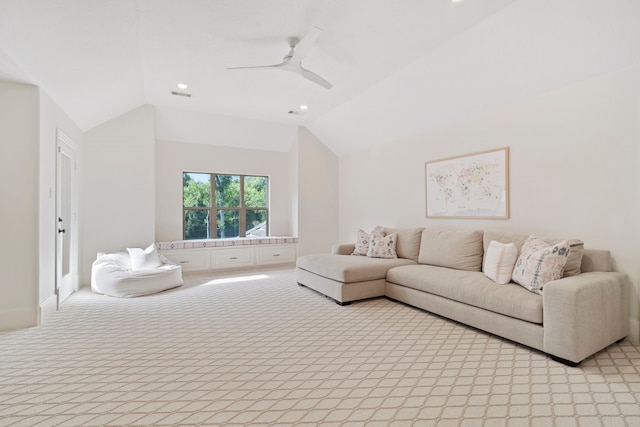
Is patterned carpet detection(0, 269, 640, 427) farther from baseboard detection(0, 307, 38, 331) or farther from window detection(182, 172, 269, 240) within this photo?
window detection(182, 172, 269, 240)

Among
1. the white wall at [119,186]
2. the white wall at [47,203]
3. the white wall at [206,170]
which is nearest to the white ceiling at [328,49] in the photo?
the white wall at [47,203]

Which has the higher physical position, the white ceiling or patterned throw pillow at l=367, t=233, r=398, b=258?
the white ceiling

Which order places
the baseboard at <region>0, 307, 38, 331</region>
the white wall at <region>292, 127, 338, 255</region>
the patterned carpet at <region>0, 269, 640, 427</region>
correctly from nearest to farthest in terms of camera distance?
the patterned carpet at <region>0, 269, 640, 427</region>, the baseboard at <region>0, 307, 38, 331</region>, the white wall at <region>292, 127, 338, 255</region>

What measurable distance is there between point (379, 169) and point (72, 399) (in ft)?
16.4

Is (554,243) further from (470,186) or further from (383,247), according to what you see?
(383,247)

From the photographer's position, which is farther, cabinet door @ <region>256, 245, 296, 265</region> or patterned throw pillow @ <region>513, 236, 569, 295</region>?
cabinet door @ <region>256, 245, 296, 265</region>

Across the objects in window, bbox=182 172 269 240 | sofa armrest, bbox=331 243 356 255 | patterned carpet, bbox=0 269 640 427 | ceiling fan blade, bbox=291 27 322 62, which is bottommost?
patterned carpet, bbox=0 269 640 427

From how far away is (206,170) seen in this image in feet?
20.5

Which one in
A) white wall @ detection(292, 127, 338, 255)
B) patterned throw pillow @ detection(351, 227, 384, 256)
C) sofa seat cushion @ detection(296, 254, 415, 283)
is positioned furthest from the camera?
white wall @ detection(292, 127, 338, 255)

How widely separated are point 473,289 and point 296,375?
71.7 inches

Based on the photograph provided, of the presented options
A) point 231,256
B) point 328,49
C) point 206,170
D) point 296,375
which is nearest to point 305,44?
point 328,49

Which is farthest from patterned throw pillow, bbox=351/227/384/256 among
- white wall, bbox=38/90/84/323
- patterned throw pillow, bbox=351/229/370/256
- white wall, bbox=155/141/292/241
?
white wall, bbox=38/90/84/323

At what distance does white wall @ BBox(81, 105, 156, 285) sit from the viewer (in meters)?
4.84

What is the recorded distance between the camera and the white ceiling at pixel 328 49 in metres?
2.54
